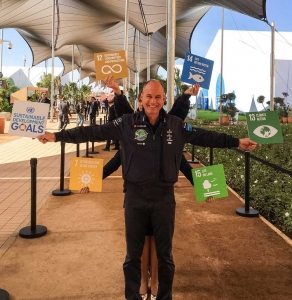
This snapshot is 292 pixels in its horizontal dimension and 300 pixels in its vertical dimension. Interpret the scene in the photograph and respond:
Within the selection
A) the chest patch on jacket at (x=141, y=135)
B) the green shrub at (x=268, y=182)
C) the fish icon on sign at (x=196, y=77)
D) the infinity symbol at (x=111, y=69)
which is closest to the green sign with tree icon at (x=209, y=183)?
the chest patch on jacket at (x=141, y=135)

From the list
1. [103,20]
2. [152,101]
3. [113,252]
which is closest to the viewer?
[152,101]

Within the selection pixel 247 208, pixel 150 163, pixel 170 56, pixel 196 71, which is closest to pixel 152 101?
pixel 150 163

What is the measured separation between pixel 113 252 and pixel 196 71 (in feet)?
10.0

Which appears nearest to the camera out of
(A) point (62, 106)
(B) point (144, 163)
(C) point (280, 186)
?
(B) point (144, 163)

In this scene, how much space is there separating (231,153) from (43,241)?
26.7 feet

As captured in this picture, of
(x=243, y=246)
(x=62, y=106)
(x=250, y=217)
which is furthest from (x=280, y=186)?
(x=62, y=106)

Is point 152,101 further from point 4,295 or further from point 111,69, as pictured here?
point 111,69

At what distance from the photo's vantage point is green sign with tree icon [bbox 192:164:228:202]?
3789 millimetres

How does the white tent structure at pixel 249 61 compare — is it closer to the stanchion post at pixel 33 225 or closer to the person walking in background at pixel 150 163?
the stanchion post at pixel 33 225

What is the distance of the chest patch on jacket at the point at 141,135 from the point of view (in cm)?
311

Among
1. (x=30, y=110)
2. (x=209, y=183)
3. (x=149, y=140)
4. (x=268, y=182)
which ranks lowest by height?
(x=268, y=182)

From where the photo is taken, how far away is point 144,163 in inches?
122

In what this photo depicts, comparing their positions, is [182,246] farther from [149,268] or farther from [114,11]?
[114,11]

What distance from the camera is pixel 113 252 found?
491cm
